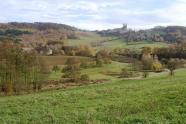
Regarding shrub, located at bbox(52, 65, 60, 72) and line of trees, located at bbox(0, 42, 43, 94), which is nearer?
line of trees, located at bbox(0, 42, 43, 94)

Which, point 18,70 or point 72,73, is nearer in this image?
point 18,70

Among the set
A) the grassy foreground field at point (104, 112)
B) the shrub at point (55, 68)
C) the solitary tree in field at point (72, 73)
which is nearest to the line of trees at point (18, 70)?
the solitary tree in field at point (72, 73)

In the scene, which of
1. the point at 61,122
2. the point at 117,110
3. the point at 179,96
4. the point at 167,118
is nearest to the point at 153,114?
the point at 167,118

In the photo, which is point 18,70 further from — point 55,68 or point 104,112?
point 104,112

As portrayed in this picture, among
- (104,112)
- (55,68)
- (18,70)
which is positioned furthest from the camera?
(55,68)

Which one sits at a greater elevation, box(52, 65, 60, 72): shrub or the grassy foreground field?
the grassy foreground field

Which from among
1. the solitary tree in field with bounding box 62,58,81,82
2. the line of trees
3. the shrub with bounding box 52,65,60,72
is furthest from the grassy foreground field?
the shrub with bounding box 52,65,60,72

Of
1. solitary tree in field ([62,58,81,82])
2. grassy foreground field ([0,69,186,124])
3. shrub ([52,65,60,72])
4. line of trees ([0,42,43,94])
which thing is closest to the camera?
grassy foreground field ([0,69,186,124])

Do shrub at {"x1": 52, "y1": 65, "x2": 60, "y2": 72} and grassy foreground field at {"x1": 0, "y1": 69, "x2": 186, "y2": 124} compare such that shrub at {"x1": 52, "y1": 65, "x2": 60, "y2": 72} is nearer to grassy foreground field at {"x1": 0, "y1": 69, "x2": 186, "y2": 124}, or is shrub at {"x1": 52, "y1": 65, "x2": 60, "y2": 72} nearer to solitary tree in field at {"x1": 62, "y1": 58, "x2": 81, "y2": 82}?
solitary tree in field at {"x1": 62, "y1": 58, "x2": 81, "y2": 82}

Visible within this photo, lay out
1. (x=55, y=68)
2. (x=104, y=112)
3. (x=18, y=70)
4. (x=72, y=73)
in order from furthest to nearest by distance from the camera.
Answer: (x=55, y=68), (x=72, y=73), (x=18, y=70), (x=104, y=112)

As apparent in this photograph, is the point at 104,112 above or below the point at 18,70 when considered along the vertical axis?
above

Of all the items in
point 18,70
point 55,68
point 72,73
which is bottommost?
point 72,73

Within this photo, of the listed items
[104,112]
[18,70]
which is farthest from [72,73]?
[104,112]

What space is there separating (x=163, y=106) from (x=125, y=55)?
456ft
